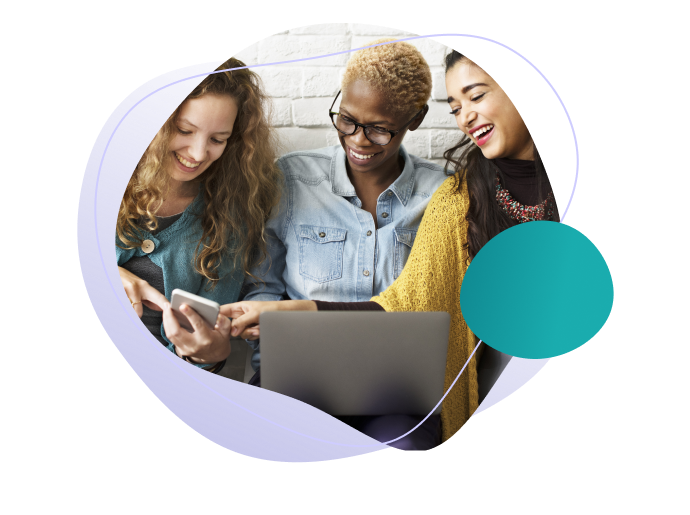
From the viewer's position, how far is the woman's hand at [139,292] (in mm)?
1764

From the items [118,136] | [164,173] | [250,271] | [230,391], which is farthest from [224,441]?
[118,136]

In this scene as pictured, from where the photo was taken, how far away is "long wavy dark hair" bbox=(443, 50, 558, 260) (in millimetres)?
1805

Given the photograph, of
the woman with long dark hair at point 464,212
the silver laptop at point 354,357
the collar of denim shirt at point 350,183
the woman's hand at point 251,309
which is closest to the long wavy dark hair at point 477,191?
the woman with long dark hair at point 464,212

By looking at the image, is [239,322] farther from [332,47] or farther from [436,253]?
[332,47]

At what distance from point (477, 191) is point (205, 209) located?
0.72m

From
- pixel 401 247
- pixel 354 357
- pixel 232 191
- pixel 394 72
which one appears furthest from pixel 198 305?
pixel 394 72

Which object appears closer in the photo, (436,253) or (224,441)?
(436,253)

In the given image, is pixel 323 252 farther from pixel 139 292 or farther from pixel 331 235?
pixel 139 292

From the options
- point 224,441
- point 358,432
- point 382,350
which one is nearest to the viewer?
point 382,350

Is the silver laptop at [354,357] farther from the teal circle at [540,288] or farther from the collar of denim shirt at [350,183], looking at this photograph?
the collar of denim shirt at [350,183]

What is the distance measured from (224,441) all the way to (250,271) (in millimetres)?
514

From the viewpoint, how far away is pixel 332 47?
67.9 inches

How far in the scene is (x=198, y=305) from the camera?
66.5 inches

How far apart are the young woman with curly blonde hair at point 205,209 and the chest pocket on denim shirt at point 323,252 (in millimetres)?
118
